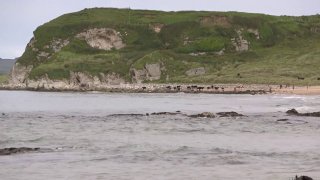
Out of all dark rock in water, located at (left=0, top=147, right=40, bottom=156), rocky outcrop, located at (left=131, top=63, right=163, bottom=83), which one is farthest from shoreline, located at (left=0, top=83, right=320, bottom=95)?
dark rock in water, located at (left=0, top=147, right=40, bottom=156)

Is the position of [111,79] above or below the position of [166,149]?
below

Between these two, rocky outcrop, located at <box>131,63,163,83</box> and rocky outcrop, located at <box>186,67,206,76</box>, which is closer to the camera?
rocky outcrop, located at <box>186,67,206,76</box>

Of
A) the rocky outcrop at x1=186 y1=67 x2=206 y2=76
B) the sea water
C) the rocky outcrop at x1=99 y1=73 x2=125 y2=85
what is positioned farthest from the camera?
the rocky outcrop at x1=99 y1=73 x2=125 y2=85

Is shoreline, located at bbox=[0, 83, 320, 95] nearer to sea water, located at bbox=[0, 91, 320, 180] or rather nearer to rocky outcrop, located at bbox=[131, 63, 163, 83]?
rocky outcrop, located at bbox=[131, 63, 163, 83]

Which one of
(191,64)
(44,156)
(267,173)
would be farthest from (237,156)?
(191,64)

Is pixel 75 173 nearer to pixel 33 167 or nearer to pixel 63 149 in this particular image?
pixel 33 167

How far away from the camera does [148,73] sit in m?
181

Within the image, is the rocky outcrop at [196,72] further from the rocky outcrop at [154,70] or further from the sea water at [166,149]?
the sea water at [166,149]

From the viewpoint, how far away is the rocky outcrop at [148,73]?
593 feet

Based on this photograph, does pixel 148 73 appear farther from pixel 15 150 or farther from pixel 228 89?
pixel 15 150

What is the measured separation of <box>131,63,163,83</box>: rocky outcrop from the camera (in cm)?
18075

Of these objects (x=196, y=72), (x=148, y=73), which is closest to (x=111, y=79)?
(x=148, y=73)

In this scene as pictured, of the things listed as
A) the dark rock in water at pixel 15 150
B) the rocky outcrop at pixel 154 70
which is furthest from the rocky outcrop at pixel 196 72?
the dark rock in water at pixel 15 150

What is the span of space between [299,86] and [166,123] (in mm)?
81432
